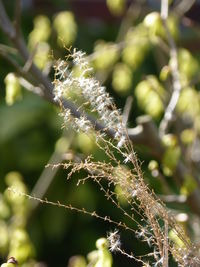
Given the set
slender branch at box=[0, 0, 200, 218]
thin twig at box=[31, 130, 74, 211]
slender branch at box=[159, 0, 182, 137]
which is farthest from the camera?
thin twig at box=[31, 130, 74, 211]

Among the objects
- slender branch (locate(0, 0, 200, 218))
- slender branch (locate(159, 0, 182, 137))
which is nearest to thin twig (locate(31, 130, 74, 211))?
slender branch (locate(159, 0, 182, 137))

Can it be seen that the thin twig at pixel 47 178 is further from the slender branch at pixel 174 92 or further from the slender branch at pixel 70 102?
the slender branch at pixel 70 102

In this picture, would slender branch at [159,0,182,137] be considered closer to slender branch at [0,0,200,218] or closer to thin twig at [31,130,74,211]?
slender branch at [0,0,200,218]

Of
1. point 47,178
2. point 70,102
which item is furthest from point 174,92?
point 47,178

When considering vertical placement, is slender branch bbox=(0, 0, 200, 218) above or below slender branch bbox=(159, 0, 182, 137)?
below

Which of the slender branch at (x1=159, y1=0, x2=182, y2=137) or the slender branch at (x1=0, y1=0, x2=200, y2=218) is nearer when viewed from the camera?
the slender branch at (x1=0, y1=0, x2=200, y2=218)

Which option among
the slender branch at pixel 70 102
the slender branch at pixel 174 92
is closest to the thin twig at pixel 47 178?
the slender branch at pixel 174 92

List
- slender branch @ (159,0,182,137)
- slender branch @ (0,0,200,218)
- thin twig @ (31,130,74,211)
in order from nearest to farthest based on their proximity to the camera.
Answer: slender branch @ (0,0,200,218)
slender branch @ (159,0,182,137)
thin twig @ (31,130,74,211)

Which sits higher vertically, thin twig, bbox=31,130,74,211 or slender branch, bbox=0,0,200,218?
thin twig, bbox=31,130,74,211

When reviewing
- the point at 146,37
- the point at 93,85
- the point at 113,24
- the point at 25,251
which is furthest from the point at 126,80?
the point at 113,24

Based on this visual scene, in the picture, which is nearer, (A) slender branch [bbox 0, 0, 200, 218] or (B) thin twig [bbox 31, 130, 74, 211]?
(A) slender branch [bbox 0, 0, 200, 218]

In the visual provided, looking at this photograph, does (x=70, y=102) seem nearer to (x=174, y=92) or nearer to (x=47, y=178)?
(x=174, y=92)

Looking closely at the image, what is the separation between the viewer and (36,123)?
19.0 ft

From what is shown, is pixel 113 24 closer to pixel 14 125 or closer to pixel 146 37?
pixel 14 125
